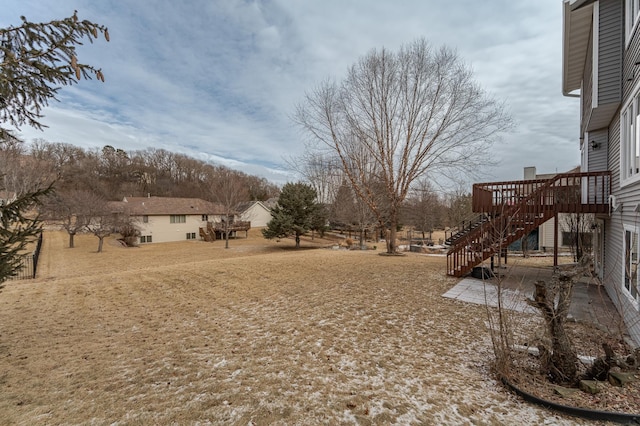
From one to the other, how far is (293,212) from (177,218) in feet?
56.7

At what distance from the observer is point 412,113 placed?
14.3 metres

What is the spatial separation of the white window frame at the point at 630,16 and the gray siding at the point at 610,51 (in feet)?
0.76

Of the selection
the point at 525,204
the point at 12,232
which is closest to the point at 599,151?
the point at 525,204

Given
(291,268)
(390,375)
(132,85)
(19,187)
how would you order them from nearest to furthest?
(390,375) < (291,268) < (132,85) < (19,187)

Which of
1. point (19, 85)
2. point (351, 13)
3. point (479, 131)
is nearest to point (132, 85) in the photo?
point (351, 13)

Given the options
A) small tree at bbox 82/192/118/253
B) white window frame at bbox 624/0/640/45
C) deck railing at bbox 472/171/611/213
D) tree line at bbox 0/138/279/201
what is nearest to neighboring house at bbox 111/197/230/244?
tree line at bbox 0/138/279/201

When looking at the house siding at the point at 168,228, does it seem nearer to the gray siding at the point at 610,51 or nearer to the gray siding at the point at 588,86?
the gray siding at the point at 588,86

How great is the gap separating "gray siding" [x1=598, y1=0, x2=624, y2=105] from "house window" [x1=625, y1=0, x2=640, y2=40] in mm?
316

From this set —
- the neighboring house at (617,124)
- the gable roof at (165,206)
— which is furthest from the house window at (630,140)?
the gable roof at (165,206)

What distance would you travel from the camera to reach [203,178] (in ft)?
179

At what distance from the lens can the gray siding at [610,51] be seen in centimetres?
605

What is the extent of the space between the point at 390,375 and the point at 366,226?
64.8ft

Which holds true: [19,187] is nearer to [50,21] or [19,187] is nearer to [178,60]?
[178,60]

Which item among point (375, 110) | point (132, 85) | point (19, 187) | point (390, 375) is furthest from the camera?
point (19, 187)
